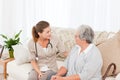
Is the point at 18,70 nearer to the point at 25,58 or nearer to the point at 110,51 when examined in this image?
the point at 25,58

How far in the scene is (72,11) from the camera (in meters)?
4.45

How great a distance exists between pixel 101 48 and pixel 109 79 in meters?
0.35

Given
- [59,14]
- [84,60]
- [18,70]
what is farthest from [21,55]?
[59,14]

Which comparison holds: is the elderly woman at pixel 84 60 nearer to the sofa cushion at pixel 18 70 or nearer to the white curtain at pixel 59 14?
the sofa cushion at pixel 18 70

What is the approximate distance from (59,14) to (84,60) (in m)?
2.15

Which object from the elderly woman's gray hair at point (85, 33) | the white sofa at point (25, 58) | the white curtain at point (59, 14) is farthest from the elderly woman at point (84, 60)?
the white curtain at point (59, 14)

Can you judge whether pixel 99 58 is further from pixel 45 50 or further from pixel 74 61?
pixel 45 50

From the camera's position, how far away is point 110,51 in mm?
2854

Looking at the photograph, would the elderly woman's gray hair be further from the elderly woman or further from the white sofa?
the white sofa

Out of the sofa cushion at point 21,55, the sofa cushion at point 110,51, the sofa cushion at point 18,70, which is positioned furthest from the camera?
the sofa cushion at point 21,55

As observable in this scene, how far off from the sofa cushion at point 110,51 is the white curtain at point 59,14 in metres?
1.08

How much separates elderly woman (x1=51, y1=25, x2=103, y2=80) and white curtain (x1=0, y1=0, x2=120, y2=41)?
1476 millimetres

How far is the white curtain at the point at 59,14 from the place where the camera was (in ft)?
13.3

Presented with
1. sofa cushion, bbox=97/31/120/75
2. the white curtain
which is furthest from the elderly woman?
the white curtain
